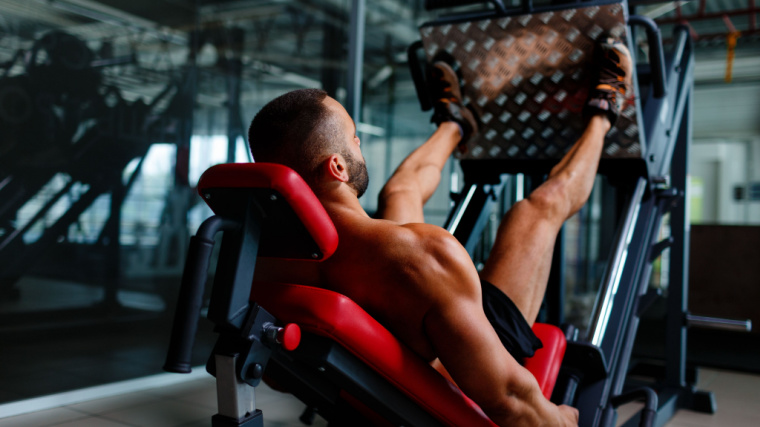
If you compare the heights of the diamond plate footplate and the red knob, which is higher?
the diamond plate footplate

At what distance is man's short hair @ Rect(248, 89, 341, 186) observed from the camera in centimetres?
116

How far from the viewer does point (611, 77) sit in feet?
5.94

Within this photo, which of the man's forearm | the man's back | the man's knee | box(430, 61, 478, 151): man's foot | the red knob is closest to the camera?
the red knob

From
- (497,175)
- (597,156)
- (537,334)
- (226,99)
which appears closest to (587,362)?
(537,334)

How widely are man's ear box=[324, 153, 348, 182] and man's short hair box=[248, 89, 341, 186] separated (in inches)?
0.6

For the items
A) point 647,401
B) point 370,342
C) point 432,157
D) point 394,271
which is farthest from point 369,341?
point 432,157

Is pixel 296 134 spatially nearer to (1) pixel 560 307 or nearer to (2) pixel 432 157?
(2) pixel 432 157

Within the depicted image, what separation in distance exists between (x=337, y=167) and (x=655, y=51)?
1.33m

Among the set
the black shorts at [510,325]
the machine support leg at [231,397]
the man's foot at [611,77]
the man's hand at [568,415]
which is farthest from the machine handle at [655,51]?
the machine support leg at [231,397]

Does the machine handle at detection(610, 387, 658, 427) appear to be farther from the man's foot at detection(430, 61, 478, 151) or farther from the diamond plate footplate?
the man's foot at detection(430, 61, 478, 151)

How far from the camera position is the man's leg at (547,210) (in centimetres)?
155

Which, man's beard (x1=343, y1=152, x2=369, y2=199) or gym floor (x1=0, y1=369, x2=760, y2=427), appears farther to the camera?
gym floor (x1=0, y1=369, x2=760, y2=427)

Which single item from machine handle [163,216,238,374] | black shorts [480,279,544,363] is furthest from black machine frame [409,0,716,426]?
machine handle [163,216,238,374]

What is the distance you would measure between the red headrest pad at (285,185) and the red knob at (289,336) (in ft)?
0.41
